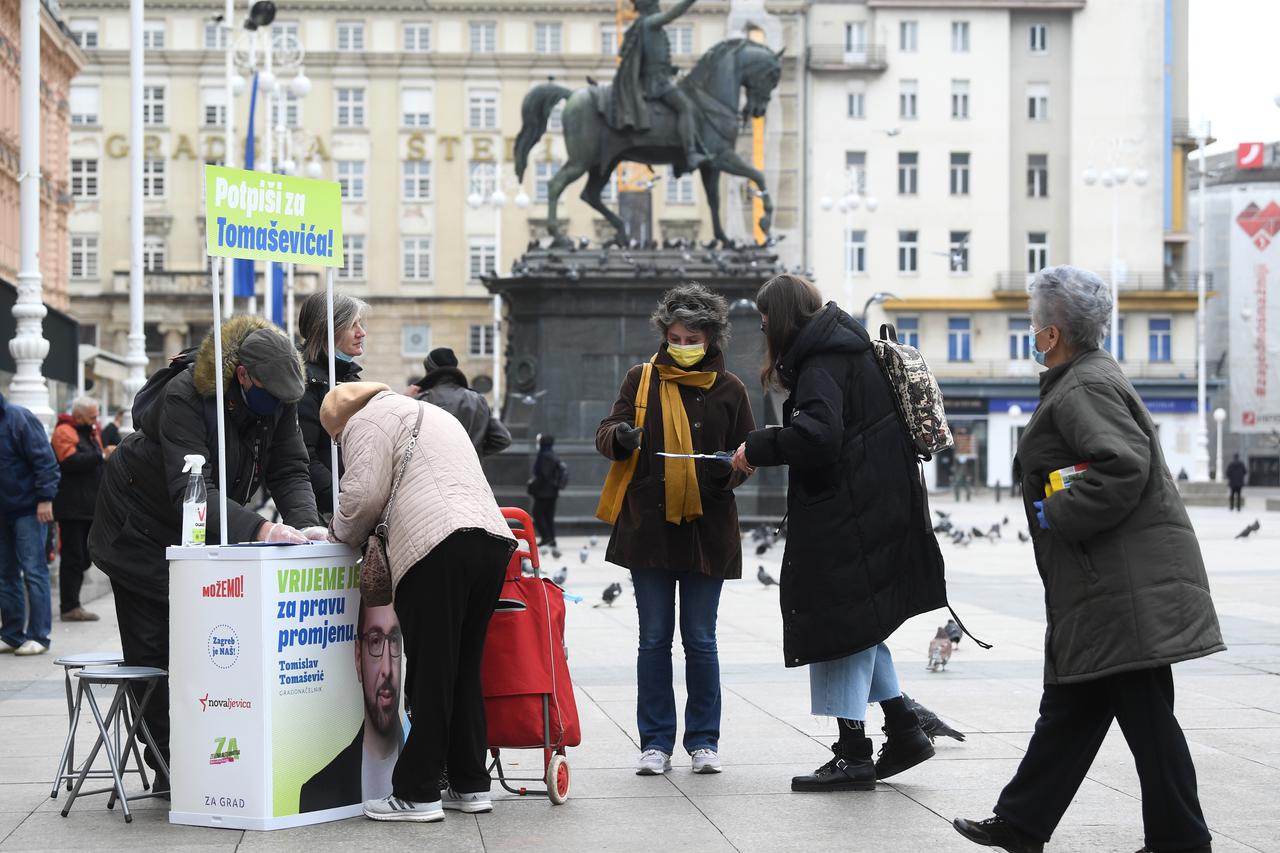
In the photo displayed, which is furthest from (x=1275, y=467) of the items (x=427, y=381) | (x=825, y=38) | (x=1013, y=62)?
(x=427, y=381)

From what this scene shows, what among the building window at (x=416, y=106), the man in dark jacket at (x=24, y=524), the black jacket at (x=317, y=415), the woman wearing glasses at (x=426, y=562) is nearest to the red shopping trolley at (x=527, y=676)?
the woman wearing glasses at (x=426, y=562)

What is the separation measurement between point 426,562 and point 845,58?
71557 mm

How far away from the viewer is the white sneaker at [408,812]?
6.86m

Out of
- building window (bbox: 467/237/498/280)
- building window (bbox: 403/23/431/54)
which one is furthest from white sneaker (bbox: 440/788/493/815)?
building window (bbox: 403/23/431/54)

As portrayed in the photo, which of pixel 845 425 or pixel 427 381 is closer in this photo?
pixel 845 425

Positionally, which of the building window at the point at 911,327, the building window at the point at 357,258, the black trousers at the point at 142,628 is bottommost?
the black trousers at the point at 142,628

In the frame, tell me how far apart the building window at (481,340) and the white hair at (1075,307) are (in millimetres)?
72765

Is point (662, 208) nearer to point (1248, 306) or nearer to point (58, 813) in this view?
point (1248, 306)

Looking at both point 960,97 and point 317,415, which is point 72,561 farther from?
point 960,97

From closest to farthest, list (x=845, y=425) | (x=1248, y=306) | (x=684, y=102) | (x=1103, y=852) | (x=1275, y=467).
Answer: (x=1103, y=852) → (x=845, y=425) → (x=684, y=102) → (x=1248, y=306) → (x=1275, y=467)

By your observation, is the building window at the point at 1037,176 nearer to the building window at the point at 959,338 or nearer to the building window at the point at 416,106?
the building window at the point at 959,338

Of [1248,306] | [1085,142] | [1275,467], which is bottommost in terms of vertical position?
[1275,467]

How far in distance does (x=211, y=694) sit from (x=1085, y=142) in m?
71.9

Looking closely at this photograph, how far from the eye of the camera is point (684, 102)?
28891mm
